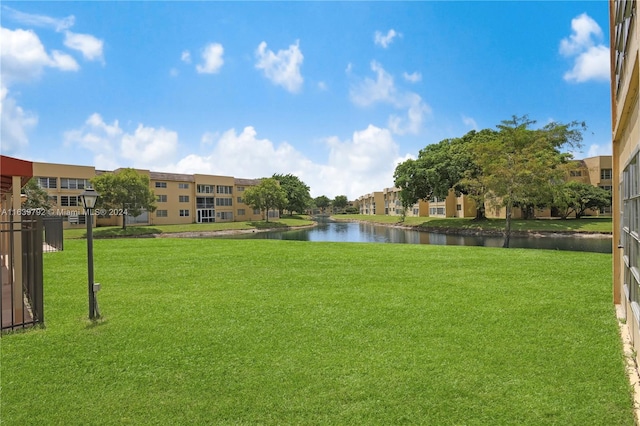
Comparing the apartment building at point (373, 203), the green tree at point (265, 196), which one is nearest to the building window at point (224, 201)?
the green tree at point (265, 196)

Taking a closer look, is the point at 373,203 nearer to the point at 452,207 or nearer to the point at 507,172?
the point at 452,207

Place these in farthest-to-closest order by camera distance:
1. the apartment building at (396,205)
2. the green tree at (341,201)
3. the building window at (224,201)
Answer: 1. the green tree at (341,201)
2. the apartment building at (396,205)
3. the building window at (224,201)

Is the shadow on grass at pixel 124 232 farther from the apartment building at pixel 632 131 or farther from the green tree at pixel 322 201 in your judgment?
the green tree at pixel 322 201

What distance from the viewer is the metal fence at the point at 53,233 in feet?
52.5

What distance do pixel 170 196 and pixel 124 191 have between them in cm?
1305

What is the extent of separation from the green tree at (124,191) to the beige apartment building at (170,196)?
167 centimetres

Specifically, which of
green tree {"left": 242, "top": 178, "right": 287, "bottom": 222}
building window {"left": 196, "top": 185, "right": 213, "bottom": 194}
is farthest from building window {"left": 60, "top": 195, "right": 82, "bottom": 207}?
green tree {"left": 242, "top": 178, "right": 287, "bottom": 222}

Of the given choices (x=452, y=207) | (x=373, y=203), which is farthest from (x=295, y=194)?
(x=452, y=207)

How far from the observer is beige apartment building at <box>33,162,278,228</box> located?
39.6 metres

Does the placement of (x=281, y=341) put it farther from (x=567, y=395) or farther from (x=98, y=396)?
(x=567, y=395)

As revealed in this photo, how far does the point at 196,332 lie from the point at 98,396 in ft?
5.85

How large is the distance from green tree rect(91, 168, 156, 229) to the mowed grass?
31201 millimetres

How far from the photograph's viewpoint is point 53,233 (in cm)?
1714

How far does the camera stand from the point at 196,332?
5.61 meters
